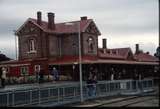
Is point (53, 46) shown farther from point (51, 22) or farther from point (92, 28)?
point (92, 28)

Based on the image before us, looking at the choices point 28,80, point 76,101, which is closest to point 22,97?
point 76,101

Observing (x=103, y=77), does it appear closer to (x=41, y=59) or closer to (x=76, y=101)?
(x=41, y=59)

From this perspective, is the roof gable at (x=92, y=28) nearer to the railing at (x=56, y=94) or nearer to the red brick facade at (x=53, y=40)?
the red brick facade at (x=53, y=40)

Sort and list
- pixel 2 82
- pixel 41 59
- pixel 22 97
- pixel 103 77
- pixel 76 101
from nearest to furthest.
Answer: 1. pixel 22 97
2. pixel 76 101
3. pixel 2 82
4. pixel 103 77
5. pixel 41 59

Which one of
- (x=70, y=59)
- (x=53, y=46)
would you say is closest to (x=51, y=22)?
(x=53, y=46)

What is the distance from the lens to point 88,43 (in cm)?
6256

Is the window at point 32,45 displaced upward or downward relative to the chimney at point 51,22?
downward

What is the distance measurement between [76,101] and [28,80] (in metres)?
24.7

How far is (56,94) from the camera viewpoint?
24.4 m

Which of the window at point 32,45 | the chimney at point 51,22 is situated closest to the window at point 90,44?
the chimney at point 51,22

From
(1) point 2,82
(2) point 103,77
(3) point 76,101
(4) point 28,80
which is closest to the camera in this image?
(3) point 76,101

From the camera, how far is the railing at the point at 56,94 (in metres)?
20.4

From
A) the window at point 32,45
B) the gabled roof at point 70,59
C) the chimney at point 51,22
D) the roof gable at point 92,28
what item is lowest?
the gabled roof at point 70,59

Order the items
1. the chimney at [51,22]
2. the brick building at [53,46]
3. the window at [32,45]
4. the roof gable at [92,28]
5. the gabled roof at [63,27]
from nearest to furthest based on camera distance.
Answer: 1. the brick building at [53,46]
2. the gabled roof at [63,27]
3. the window at [32,45]
4. the roof gable at [92,28]
5. the chimney at [51,22]
